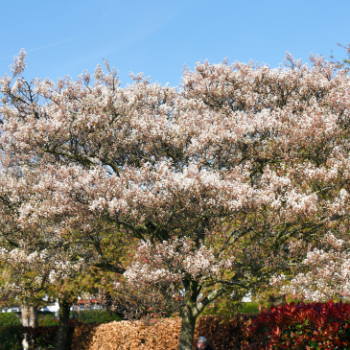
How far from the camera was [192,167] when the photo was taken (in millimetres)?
11047

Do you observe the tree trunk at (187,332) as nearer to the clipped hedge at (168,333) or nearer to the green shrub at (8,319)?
the clipped hedge at (168,333)

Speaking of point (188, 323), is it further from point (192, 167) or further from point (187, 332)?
point (192, 167)

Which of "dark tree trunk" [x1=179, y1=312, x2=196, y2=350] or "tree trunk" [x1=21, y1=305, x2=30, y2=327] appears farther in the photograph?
"tree trunk" [x1=21, y1=305, x2=30, y2=327]

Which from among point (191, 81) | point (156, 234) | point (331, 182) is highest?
point (191, 81)

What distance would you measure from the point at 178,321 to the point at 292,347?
778cm

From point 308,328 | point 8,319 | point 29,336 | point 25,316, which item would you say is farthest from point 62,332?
point 308,328

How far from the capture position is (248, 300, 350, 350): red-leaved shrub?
7.49 meters

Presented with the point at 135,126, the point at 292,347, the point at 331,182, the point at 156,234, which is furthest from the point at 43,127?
the point at 292,347

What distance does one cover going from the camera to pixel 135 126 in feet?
43.4

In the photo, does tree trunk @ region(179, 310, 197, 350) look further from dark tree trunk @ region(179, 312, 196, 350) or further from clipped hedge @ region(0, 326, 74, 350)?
clipped hedge @ region(0, 326, 74, 350)

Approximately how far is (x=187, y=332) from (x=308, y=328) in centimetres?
637

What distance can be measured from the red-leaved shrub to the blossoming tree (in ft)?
7.99

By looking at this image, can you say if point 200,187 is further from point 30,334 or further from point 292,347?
point 30,334

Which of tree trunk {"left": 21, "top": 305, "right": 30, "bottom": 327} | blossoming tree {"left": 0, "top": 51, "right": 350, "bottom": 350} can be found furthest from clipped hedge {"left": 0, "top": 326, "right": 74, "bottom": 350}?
blossoming tree {"left": 0, "top": 51, "right": 350, "bottom": 350}
